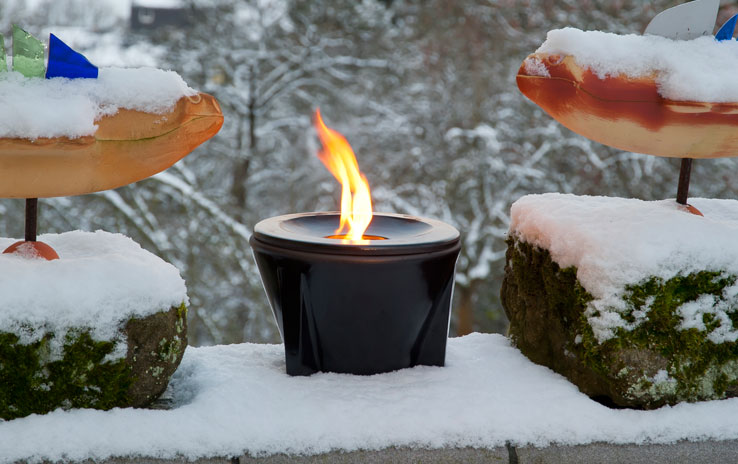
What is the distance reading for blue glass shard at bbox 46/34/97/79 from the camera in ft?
4.09

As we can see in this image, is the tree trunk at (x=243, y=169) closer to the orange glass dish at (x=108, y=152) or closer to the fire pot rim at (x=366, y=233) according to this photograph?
the fire pot rim at (x=366, y=233)

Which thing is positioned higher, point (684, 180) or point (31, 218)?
point (684, 180)

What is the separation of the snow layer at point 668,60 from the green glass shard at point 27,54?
3.45 feet

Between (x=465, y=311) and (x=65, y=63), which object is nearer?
(x=65, y=63)

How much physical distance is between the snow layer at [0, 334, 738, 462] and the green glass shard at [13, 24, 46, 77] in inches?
25.6

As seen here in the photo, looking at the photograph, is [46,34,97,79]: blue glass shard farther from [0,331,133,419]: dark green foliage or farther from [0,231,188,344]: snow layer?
[0,331,133,419]: dark green foliage

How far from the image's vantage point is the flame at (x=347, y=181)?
62.8 inches

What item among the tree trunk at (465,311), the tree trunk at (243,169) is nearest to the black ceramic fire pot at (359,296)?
the tree trunk at (243,169)

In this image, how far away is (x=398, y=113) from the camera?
→ 6.70 metres

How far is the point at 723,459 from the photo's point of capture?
4.29 ft

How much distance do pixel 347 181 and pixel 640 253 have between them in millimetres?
701

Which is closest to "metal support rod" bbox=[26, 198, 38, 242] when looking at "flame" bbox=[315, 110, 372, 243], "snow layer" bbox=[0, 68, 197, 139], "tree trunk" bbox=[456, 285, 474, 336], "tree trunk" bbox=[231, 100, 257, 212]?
"snow layer" bbox=[0, 68, 197, 139]

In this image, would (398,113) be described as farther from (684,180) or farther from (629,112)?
(629,112)

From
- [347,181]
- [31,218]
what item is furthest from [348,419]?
[31,218]
